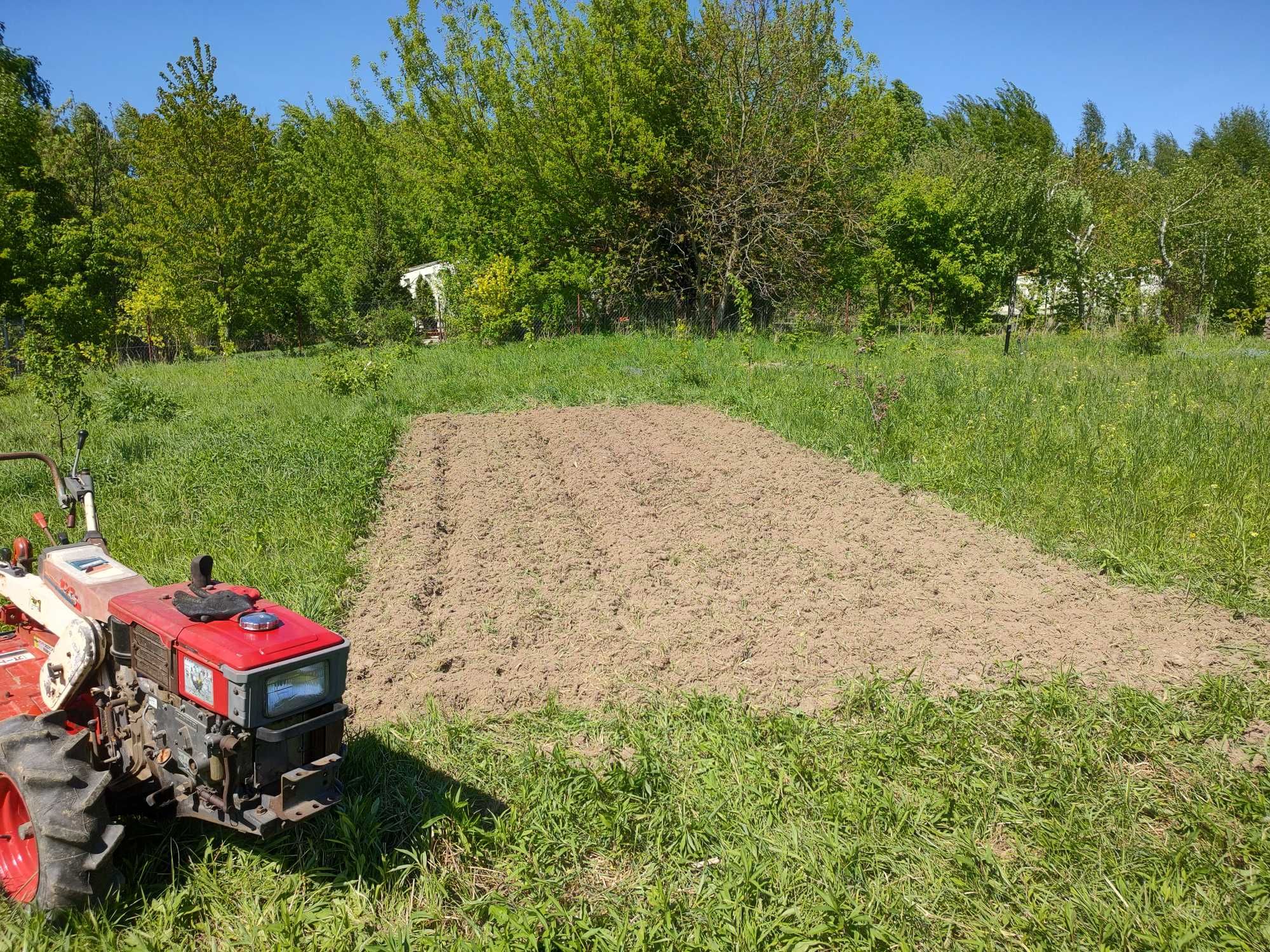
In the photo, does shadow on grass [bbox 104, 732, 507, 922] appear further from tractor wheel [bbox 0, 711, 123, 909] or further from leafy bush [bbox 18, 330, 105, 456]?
leafy bush [bbox 18, 330, 105, 456]

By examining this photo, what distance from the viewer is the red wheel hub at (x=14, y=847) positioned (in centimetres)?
305

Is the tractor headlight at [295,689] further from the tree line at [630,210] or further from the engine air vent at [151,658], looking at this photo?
the tree line at [630,210]

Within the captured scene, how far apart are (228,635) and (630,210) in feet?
60.5

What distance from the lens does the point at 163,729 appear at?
9.76 feet

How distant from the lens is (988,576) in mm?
5852

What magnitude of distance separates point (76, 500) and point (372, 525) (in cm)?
322

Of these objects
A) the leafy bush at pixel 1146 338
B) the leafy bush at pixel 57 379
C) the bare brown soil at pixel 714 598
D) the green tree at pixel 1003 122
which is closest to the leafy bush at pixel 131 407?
the leafy bush at pixel 57 379

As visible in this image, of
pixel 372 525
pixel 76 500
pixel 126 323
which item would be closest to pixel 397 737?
pixel 76 500

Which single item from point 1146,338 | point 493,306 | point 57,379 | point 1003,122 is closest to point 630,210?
point 493,306

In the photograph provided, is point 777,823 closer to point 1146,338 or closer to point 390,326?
point 1146,338

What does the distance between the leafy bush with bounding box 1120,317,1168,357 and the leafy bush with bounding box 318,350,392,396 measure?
14.2 m

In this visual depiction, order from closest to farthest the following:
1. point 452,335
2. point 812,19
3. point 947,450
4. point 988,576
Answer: point 988,576 → point 947,450 → point 812,19 → point 452,335

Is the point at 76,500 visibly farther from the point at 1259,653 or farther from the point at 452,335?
the point at 452,335

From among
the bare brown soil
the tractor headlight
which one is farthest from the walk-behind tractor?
the bare brown soil
